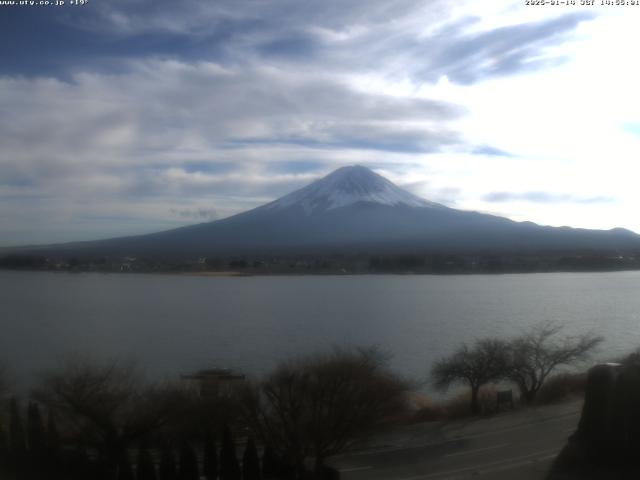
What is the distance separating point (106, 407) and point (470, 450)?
7.18 feet

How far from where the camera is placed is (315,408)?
4.32m

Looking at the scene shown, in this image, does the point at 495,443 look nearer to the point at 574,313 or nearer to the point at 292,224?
the point at 574,313

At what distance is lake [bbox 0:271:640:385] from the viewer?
325 inches

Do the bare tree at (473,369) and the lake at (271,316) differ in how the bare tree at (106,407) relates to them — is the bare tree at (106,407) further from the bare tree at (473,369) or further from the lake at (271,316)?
the bare tree at (473,369)

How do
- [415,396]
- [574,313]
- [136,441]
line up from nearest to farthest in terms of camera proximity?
[136,441] < [415,396] < [574,313]

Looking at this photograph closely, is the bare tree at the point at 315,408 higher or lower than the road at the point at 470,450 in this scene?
higher

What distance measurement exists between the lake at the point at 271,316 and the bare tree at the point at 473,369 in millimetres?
393

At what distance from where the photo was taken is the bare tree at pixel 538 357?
657 cm

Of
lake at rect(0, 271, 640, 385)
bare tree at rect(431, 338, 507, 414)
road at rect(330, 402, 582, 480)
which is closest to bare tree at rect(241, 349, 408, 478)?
road at rect(330, 402, 582, 480)

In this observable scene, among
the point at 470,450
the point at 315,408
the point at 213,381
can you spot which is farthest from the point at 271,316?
the point at 470,450

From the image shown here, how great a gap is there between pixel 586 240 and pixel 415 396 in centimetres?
2836

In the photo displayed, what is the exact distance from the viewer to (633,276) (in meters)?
22.6

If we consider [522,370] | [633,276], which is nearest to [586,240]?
[633,276]

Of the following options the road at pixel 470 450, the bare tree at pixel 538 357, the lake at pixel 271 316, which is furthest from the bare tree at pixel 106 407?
the bare tree at pixel 538 357
